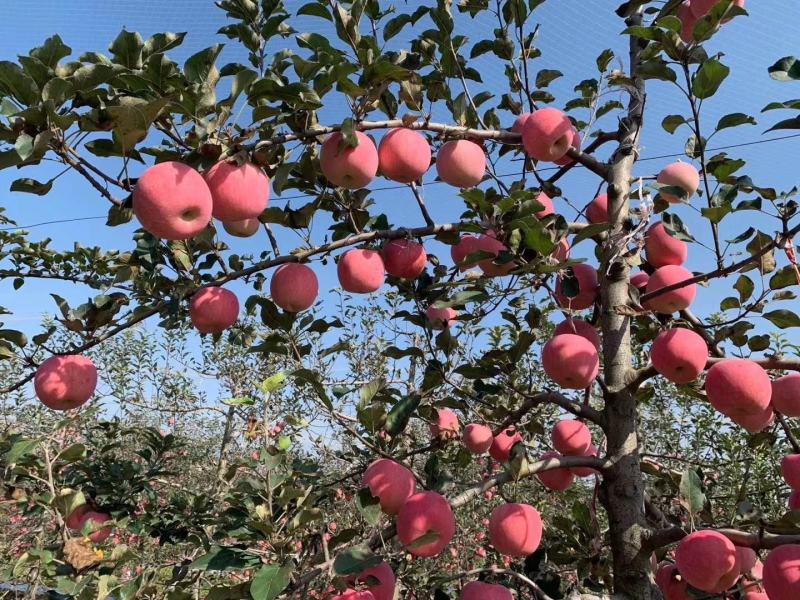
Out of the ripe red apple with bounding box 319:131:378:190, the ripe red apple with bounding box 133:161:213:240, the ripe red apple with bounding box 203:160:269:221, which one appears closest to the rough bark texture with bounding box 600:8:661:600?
the ripe red apple with bounding box 319:131:378:190

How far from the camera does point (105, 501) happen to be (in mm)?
2521

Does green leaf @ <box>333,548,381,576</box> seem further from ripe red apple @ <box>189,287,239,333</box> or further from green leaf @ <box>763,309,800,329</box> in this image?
green leaf @ <box>763,309,800,329</box>

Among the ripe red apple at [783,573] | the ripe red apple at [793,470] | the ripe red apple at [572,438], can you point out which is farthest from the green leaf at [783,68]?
the ripe red apple at [572,438]

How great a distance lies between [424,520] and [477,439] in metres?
0.74

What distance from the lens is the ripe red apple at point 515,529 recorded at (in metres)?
1.51

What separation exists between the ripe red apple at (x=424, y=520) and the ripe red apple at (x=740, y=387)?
2.57 ft

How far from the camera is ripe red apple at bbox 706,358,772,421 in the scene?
1.40m

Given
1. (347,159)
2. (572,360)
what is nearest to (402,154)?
(347,159)

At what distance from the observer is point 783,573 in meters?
1.19

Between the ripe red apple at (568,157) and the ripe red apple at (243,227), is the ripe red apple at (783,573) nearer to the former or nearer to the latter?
the ripe red apple at (568,157)

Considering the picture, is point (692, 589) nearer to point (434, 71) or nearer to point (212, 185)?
point (212, 185)

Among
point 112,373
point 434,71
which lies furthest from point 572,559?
point 112,373

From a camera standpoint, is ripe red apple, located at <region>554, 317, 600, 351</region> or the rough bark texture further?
ripe red apple, located at <region>554, 317, 600, 351</region>

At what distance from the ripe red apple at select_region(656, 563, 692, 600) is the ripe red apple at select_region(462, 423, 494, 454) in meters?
0.67
